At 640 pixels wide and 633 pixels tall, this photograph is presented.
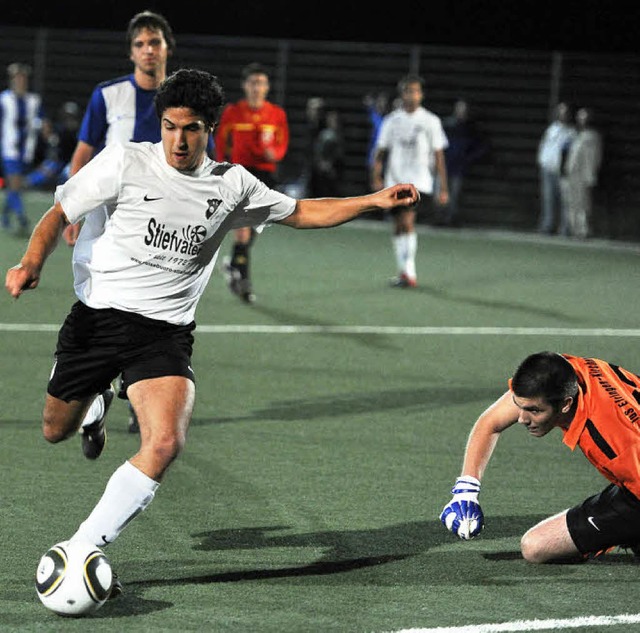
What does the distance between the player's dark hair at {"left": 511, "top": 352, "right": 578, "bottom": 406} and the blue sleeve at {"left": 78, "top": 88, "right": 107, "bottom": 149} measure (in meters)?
3.81

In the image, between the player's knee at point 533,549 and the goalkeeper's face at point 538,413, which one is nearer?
the goalkeeper's face at point 538,413

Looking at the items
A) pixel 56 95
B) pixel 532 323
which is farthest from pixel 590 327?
pixel 56 95

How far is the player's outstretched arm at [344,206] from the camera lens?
5.85 m

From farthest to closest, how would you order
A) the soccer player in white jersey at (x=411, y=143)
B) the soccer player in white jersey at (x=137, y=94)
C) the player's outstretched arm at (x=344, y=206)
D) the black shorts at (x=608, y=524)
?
the soccer player in white jersey at (x=411, y=143)
the soccer player in white jersey at (x=137, y=94)
the player's outstretched arm at (x=344, y=206)
the black shorts at (x=608, y=524)

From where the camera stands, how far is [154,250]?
5.62 metres

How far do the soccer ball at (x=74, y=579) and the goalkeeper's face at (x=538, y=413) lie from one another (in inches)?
67.1

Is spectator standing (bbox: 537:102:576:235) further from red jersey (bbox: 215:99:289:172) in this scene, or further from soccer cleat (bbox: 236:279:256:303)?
soccer cleat (bbox: 236:279:256:303)

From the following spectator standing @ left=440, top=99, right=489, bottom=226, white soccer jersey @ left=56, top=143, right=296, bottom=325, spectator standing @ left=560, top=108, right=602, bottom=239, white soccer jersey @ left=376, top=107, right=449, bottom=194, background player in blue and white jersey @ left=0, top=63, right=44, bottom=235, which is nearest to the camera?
white soccer jersey @ left=56, top=143, right=296, bottom=325

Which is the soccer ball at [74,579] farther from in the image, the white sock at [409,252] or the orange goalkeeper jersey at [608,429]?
the white sock at [409,252]

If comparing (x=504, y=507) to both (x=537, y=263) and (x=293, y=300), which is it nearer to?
(x=293, y=300)

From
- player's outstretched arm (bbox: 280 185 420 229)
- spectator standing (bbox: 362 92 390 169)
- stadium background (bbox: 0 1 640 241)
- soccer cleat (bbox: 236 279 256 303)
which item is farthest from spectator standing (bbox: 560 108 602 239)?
player's outstretched arm (bbox: 280 185 420 229)

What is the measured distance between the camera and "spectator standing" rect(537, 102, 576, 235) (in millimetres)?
22562

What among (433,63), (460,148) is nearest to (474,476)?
(460,148)

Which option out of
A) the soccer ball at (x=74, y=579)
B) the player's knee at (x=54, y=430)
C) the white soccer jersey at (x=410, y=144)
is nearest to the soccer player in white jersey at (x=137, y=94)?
the player's knee at (x=54, y=430)
